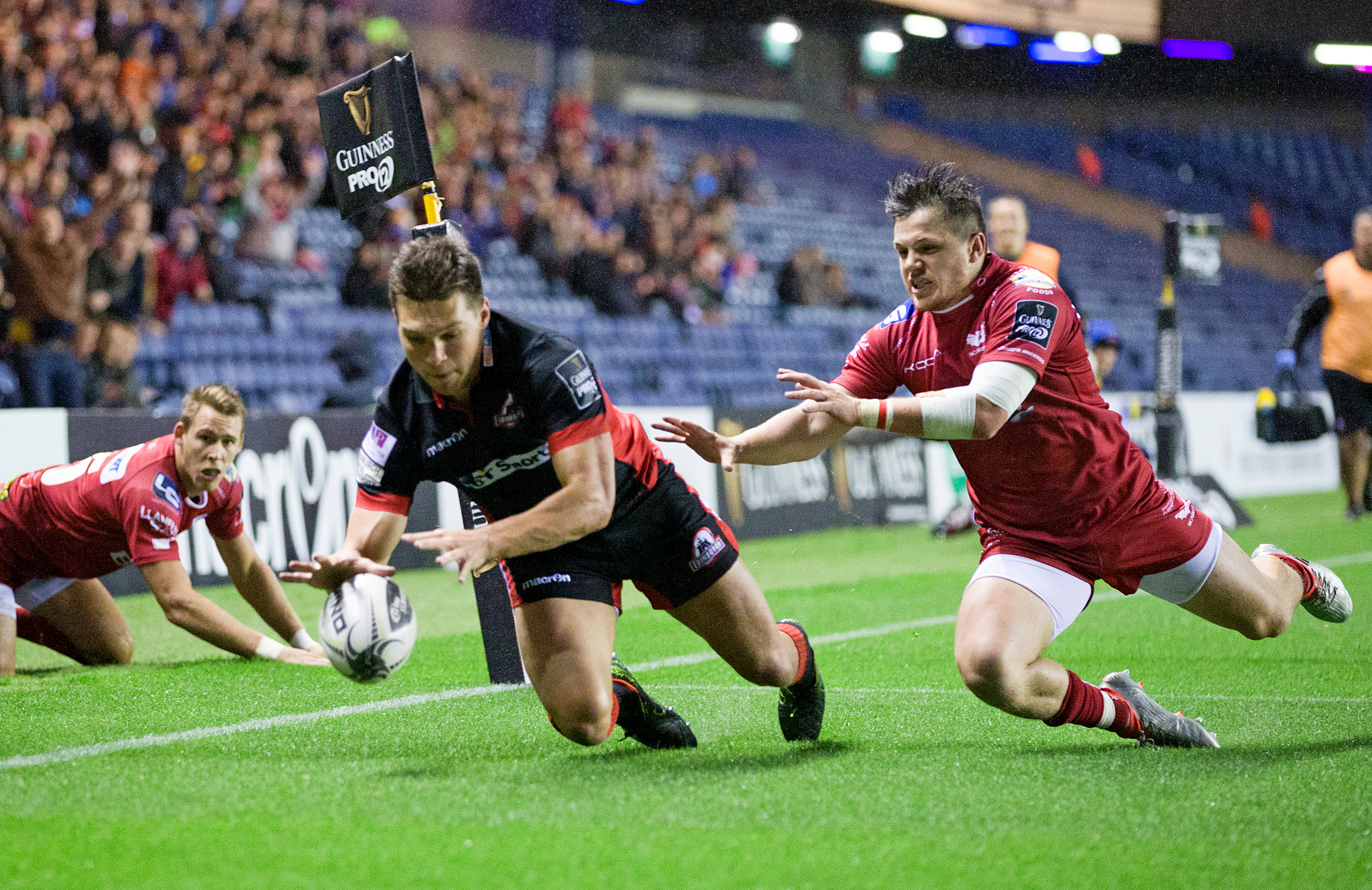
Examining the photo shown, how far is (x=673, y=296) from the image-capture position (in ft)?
61.1

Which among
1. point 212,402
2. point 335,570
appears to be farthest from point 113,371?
point 335,570

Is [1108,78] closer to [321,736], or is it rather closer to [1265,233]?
[1265,233]

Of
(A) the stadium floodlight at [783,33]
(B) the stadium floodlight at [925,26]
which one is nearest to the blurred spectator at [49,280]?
(B) the stadium floodlight at [925,26]

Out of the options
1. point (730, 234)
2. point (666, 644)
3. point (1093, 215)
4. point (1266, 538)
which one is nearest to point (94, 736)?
point (666, 644)

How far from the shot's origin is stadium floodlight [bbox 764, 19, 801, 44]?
28469 millimetres

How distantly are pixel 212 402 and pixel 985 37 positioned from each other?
25.6 m

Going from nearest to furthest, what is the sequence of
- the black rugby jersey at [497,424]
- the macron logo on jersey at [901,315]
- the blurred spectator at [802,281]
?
the black rugby jersey at [497,424] → the macron logo on jersey at [901,315] → the blurred spectator at [802,281]

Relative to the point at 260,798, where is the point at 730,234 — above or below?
above

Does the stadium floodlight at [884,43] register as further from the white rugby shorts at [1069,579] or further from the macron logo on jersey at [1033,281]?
the white rugby shorts at [1069,579]

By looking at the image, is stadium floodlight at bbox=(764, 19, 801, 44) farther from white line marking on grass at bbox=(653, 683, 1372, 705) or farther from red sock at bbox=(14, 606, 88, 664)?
white line marking on grass at bbox=(653, 683, 1372, 705)

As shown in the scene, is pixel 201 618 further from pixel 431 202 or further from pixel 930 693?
pixel 930 693

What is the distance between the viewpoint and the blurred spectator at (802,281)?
20.4 meters

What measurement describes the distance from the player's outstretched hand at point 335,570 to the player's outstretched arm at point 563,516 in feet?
0.55

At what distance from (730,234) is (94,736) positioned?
722 inches
